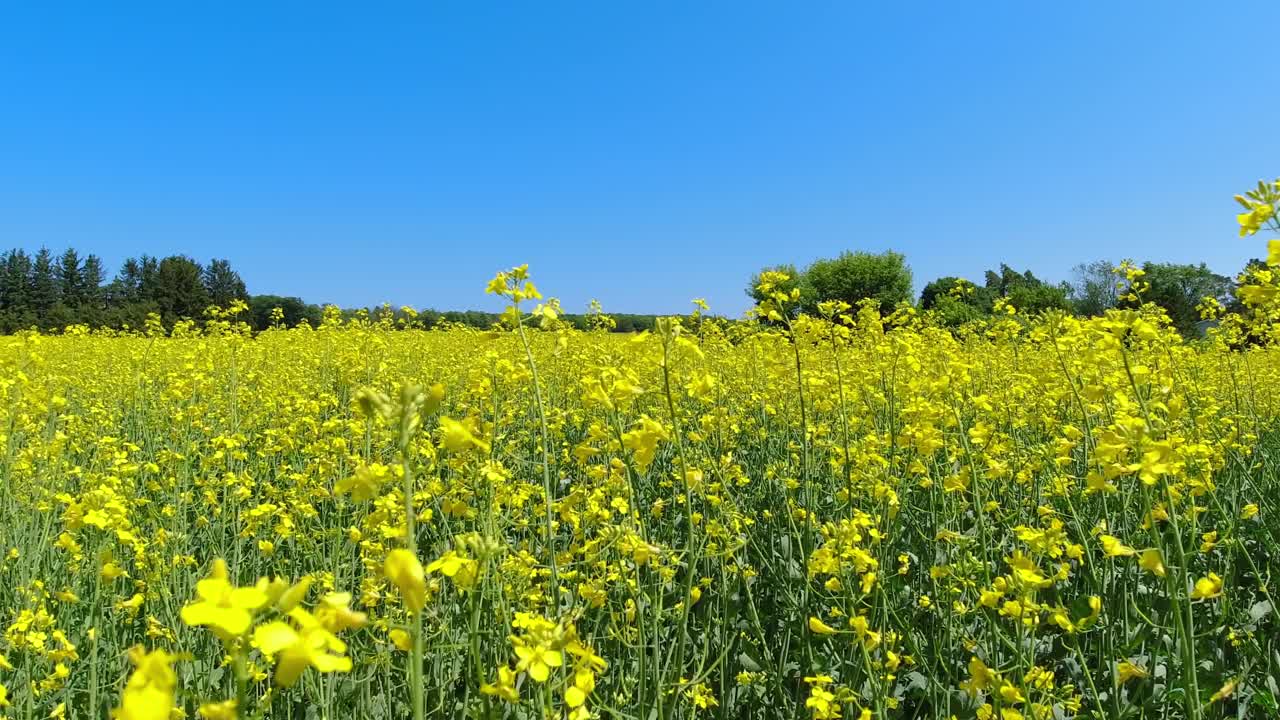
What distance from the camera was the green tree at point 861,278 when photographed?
3309 centimetres

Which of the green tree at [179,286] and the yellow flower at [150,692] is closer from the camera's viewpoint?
the yellow flower at [150,692]

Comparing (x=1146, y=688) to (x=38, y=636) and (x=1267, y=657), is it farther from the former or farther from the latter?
(x=38, y=636)

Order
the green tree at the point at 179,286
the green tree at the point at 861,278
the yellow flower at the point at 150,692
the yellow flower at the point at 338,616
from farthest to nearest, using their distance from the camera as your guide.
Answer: the green tree at the point at 179,286 < the green tree at the point at 861,278 < the yellow flower at the point at 338,616 < the yellow flower at the point at 150,692

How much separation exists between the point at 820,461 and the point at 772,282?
1.53 metres

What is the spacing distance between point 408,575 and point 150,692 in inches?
11.0

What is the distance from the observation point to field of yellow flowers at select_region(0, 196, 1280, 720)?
1.53 metres

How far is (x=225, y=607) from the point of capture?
71 cm

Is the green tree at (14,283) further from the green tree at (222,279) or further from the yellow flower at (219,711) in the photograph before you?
the yellow flower at (219,711)

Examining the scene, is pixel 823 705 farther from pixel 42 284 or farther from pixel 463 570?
pixel 42 284

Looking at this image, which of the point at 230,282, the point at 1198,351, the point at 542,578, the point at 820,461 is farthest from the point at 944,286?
the point at 230,282

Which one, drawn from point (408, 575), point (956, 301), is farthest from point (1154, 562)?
point (956, 301)

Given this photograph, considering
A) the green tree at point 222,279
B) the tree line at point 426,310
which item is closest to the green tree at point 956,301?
the tree line at point 426,310

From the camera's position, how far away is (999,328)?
259 inches

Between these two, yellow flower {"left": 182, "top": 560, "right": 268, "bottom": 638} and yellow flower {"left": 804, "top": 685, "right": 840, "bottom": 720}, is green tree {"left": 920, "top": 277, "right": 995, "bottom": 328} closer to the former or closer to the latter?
yellow flower {"left": 804, "top": 685, "right": 840, "bottom": 720}
